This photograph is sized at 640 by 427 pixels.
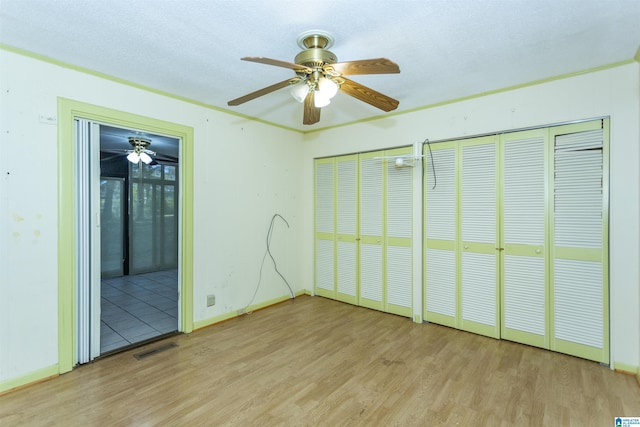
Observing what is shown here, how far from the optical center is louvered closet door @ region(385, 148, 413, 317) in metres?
3.65

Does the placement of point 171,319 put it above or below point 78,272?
below

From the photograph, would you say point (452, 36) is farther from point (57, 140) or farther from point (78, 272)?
point (78, 272)

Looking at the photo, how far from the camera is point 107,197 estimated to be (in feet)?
18.7

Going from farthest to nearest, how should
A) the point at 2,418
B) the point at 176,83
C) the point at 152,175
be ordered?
the point at 152,175 < the point at 176,83 < the point at 2,418

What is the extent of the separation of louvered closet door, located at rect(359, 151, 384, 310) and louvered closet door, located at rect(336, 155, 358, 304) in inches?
4.3

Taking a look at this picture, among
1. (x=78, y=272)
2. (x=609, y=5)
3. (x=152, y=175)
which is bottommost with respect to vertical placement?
(x=78, y=272)

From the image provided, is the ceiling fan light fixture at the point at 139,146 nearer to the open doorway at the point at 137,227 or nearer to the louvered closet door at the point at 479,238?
the open doorway at the point at 137,227

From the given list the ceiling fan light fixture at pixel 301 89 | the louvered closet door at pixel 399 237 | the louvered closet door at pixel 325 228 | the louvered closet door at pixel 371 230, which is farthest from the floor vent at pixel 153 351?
the ceiling fan light fixture at pixel 301 89

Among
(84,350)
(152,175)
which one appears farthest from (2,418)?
(152,175)

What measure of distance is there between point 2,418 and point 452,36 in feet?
12.7

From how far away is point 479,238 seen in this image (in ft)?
10.4

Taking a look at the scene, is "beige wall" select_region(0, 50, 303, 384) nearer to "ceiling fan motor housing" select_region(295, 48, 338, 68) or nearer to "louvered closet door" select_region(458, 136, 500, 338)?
"ceiling fan motor housing" select_region(295, 48, 338, 68)

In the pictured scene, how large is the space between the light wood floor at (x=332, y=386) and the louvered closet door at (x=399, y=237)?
61 cm

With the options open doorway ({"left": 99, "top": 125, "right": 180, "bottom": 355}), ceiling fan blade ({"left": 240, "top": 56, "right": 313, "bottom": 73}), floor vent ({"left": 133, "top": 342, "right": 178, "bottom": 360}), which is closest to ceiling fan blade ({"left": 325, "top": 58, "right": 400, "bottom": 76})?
ceiling fan blade ({"left": 240, "top": 56, "right": 313, "bottom": 73})
